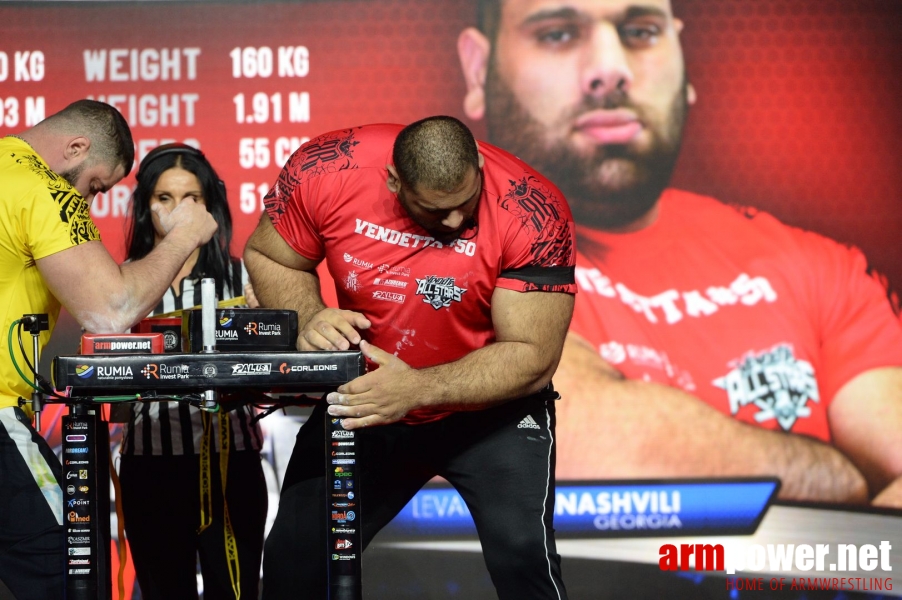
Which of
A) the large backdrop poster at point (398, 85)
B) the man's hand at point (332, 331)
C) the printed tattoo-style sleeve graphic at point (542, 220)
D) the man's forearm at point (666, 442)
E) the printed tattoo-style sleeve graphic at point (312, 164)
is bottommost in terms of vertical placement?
the man's forearm at point (666, 442)

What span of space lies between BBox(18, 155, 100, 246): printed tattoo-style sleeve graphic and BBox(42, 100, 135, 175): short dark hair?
173mm

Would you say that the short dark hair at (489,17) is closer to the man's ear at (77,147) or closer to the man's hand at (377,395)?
the man's ear at (77,147)

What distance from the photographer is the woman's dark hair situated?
2.91m

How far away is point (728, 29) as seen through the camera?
12.7 feet

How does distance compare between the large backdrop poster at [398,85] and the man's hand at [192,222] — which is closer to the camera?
the man's hand at [192,222]

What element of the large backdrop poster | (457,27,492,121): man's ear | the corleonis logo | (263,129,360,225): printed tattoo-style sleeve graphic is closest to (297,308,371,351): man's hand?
the corleonis logo

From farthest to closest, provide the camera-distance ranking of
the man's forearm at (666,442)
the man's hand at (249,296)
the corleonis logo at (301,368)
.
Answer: the man's forearm at (666,442)
the man's hand at (249,296)
the corleonis logo at (301,368)

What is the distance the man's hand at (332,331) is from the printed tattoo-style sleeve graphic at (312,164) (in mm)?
444

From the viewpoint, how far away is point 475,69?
12.5 feet

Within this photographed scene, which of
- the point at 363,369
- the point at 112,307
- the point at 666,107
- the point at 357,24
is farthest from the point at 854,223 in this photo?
the point at 112,307

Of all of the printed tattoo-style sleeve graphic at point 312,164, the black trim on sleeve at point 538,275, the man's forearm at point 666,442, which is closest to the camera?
the black trim on sleeve at point 538,275

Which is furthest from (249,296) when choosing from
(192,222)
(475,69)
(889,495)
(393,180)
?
(889,495)

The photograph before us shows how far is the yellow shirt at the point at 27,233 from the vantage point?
2045 millimetres

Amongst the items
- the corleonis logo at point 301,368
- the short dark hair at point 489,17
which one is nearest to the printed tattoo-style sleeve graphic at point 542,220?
the corleonis logo at point 301,368
